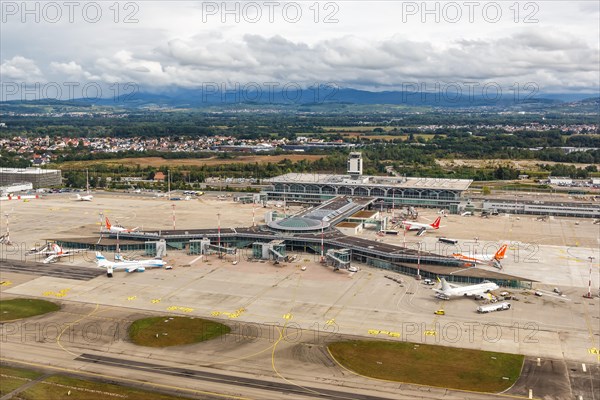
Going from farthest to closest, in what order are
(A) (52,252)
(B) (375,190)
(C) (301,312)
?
(B) (375,190)
(A) (52,252)
(C) (301,312)

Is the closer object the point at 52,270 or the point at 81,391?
the point at 81,391

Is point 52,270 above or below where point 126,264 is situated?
below

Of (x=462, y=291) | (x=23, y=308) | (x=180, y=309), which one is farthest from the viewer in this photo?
(x=462, y=291)

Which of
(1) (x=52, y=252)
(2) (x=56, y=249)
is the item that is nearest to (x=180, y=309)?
(2) (x=56, y=249)

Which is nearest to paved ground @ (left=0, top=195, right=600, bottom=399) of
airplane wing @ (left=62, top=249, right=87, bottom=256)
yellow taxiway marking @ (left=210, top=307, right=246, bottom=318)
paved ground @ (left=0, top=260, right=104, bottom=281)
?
yellow taxiway marking @ (left=210, top=307, right=246, bottom=318)

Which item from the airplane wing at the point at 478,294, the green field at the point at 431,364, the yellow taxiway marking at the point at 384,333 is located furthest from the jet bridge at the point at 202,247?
the green field at the point at 431,364

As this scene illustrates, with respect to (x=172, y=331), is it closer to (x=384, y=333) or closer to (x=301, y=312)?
(x=301, y=312)

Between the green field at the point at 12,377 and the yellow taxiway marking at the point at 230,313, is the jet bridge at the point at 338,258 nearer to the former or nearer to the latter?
the yellow taxiway marking at the point at 230,313

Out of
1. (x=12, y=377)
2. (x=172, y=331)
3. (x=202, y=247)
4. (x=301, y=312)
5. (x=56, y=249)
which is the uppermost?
(x=56, y=249)
